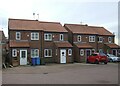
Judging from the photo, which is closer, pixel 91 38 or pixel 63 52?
pixel 63 52

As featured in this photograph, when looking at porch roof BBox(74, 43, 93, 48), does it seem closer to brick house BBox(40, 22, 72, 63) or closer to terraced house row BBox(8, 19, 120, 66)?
terraced house row BBox(8, 19, 120, 66)

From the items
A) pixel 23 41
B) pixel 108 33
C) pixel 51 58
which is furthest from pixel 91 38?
pixel 23 41

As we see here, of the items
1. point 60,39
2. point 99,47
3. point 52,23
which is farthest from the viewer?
point 99,47

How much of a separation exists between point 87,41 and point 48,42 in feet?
30.0

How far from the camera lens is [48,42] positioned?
139 feet

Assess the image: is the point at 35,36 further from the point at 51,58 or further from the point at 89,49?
the point at 89,49

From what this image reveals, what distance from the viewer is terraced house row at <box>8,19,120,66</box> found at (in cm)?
3809

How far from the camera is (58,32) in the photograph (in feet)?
142

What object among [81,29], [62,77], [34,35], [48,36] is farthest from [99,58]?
[62,77]

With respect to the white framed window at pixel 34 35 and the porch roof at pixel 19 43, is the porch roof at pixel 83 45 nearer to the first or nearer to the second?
the white framed window at pixel 34 35

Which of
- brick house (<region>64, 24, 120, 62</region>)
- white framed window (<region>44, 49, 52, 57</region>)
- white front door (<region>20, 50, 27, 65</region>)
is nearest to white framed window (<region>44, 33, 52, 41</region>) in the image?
white framed window (<region>44, 49, 52, 57</region>)

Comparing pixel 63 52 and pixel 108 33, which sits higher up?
pixel 108 33

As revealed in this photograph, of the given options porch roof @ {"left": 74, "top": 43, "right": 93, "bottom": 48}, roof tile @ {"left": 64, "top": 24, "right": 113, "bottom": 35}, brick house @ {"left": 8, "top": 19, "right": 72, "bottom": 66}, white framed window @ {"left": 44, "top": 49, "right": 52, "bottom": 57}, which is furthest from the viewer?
roof tile @ {"left": 64, "top": 24, "right": 113, "bottom": 35}

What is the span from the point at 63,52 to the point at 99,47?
1227cm
